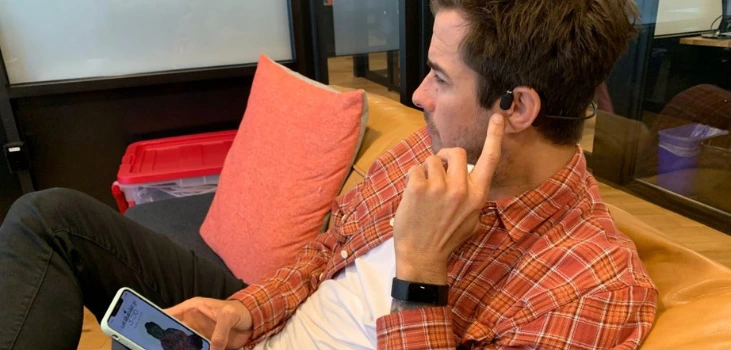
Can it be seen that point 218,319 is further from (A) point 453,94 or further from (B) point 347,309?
(A) point 453,94

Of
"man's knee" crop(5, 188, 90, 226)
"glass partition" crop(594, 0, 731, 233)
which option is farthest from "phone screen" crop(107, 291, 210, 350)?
"glass partition" crop(594, 0, 731, 233)

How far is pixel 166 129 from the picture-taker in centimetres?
235

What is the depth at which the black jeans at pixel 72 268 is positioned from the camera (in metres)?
0.97

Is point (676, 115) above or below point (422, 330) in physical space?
below

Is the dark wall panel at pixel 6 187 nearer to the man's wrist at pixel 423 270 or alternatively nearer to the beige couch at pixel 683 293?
the man's wrist at pixel 423 270

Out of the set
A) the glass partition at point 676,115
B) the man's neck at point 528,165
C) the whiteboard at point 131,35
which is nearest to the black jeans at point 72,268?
the man's neck at point 528,165

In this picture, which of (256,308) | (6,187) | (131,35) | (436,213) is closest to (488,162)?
(436,213)

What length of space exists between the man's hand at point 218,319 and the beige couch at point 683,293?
671 millimetres

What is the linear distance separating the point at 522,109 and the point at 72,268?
88cm

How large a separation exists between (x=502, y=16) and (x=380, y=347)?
0.51 metres

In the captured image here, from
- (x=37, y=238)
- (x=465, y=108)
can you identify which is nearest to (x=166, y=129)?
(x=37, y=238)

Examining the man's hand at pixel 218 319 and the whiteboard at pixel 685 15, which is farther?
the whiteboard at pixel 685 15

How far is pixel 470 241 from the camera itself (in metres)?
0.91

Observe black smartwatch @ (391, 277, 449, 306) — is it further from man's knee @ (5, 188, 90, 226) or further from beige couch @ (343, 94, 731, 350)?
man's knee @ (5, 188, 90, 226)
